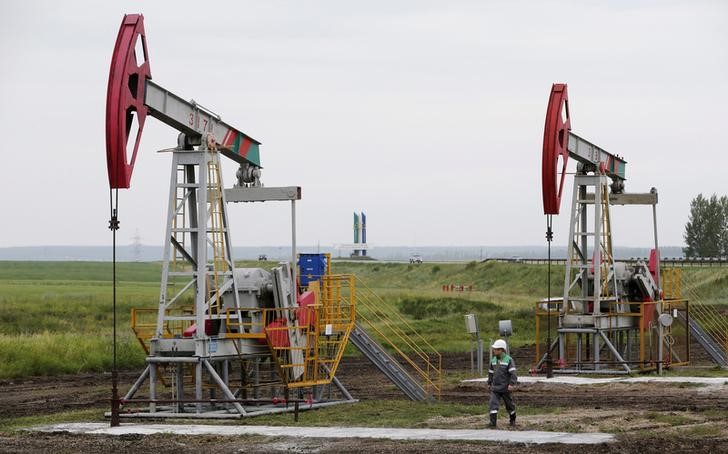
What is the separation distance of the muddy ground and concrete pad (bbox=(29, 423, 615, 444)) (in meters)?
Answer: 0.45

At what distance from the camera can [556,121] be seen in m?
31.8

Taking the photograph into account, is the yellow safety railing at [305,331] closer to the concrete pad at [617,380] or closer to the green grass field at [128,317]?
the concrete pad at [617,380]

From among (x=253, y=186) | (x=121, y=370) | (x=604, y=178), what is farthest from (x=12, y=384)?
(x=604, y=178)

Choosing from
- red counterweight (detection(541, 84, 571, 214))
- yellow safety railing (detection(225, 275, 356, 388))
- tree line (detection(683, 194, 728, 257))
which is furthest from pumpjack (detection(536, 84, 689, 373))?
tree line (detection(683, 194, 728, 257))

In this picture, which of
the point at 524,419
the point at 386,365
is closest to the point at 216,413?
the point at 386,365

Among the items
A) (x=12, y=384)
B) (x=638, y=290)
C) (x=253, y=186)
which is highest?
(x=253, y=186)

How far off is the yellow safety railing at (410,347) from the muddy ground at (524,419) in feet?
2.35

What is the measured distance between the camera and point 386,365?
26.4m

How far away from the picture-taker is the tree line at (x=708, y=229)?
112 meters

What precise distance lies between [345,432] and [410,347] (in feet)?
72.5

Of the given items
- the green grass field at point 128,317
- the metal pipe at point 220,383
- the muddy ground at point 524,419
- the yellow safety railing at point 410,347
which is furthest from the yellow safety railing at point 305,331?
the green grass field at point 128,317

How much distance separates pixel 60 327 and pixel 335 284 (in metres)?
23.8

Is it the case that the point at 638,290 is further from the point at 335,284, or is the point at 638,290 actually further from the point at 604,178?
the point at 335,284

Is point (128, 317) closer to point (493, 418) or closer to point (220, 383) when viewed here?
point (220, 383)
